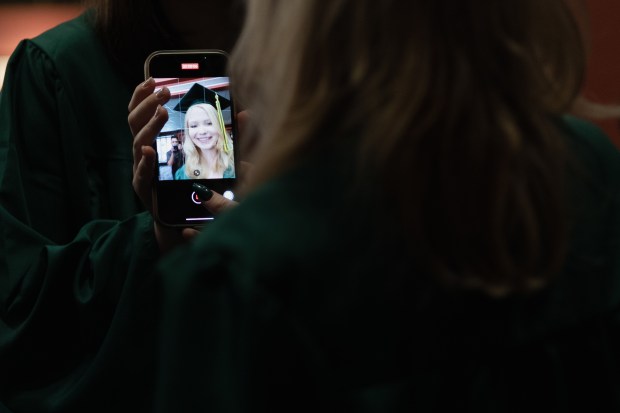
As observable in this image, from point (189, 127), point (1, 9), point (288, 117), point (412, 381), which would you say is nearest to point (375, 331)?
point (412, 381)

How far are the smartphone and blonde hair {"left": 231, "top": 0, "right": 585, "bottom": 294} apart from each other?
572 mm

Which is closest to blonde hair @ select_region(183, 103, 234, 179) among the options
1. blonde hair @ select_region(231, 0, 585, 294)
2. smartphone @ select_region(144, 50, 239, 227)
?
smartphone @ select_region(144, 50, 239, 227)

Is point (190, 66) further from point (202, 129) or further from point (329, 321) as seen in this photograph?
Answer: point (329, 321)

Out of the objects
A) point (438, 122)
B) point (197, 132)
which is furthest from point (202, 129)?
point (438, 122)

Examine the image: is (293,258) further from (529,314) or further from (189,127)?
(189,127)

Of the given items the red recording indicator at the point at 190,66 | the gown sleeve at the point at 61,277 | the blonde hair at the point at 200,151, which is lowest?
the gown sleeve at the point at 61,277

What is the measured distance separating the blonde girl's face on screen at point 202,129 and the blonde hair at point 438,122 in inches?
22.5

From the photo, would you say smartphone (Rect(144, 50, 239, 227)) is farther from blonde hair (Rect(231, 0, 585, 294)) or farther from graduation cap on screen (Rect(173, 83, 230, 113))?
blonde hair (Rect(231, 0, 585, 294))

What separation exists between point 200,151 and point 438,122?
Answer: 65 cm

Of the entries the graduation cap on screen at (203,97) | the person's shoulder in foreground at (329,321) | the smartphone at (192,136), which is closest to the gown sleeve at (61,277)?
the smartphone at (192,136)

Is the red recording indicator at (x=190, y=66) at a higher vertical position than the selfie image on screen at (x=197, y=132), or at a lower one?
higher

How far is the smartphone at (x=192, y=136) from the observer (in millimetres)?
1164

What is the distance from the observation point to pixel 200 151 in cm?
118

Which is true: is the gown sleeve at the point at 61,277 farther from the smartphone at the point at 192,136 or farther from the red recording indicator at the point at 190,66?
the red recording indicator at the point at 190,66
